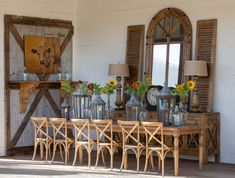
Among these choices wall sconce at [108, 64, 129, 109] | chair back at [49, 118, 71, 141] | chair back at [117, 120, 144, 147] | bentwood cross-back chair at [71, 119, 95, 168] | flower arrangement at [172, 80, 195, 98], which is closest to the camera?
chair back at [117, 120, 144, 147]

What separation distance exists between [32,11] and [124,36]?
1940mm

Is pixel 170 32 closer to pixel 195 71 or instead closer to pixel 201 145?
pixel 195 71

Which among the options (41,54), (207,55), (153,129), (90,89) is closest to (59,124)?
(90,89)

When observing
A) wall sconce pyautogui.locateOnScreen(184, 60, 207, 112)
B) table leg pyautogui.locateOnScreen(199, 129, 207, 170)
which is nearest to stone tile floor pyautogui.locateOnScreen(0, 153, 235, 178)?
table leg pyautogui.locateOnScreen(199, 129, 207, 170)

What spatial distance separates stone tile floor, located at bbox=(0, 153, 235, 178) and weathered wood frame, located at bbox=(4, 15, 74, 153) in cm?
107

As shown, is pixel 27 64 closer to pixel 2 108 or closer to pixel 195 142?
pixel 2 108

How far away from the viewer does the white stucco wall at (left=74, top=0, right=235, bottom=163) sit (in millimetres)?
9805

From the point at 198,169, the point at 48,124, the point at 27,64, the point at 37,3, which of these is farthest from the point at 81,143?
the point at 37,3

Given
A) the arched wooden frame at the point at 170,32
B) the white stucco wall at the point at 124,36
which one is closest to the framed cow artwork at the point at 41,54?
the white stucco wall at the point at 124,36

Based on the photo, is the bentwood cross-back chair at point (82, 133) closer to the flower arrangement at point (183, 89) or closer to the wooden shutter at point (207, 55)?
the flower arrangement at point (183, 89)

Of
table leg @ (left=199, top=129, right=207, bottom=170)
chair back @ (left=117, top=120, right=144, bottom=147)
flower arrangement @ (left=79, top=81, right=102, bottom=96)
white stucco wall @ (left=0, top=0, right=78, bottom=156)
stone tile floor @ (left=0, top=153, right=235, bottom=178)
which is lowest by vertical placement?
stone tile floor @ (left=0, top=153, right=235, bottom=178)

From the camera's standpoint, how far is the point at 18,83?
1106 centimetres

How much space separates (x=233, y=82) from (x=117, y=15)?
3.05m

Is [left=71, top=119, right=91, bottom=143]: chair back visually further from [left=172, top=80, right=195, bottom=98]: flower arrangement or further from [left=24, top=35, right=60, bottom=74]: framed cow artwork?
[left=24, top=35, right=60, bottom=74]: framed cow artwork
